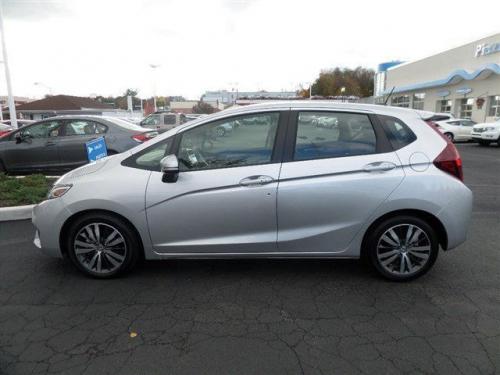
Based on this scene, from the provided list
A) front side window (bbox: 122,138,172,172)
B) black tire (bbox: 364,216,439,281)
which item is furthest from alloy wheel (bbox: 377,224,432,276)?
front side window (bbox: 122,138,172,172)

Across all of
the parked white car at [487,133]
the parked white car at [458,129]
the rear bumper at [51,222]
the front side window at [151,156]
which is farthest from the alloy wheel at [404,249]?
the parked white car at [458,129]

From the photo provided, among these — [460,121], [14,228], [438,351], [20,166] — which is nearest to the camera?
[438,351]

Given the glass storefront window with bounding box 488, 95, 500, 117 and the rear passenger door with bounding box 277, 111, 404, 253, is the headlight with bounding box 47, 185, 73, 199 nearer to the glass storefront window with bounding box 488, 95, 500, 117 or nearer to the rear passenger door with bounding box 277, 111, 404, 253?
the rear passenger door with bounding box 277, 111, 404, 253

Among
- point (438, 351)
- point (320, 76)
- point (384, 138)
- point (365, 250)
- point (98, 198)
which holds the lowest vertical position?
point (438, 351)

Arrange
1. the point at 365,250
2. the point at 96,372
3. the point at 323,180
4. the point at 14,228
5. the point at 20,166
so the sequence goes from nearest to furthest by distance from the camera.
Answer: the point at 96,372
the point at 323,180
the point at 365,250
the point at 14,228
the point at 20,166

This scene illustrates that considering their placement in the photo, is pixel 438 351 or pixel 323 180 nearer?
pixel 438 351

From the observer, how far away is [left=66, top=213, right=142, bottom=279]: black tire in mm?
3635

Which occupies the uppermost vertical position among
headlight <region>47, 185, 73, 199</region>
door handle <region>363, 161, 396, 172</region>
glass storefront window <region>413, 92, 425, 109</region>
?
glass storefront window <region>413, 92, 425, 109</region>

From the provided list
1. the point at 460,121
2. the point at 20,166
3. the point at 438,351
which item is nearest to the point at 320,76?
the point at 460,121

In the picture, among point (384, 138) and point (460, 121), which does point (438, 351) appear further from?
point (460, 121)

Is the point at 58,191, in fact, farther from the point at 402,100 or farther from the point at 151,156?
the point at 402,100

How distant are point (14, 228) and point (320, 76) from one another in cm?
7190

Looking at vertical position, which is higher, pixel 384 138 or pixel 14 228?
pixel 384 138

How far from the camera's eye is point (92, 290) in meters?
3.57
